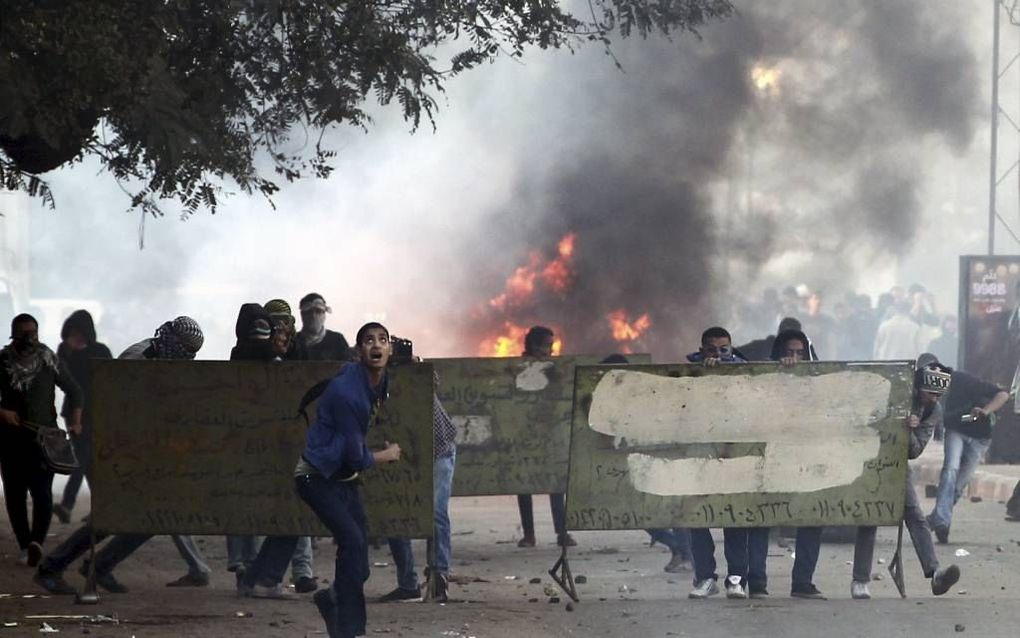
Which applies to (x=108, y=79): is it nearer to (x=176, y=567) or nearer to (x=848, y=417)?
(x=176, y=567)

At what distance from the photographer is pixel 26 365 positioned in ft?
35.2

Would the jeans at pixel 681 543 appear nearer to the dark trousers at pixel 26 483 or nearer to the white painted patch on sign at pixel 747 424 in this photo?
the white painted patch on sign at pixel 747 424

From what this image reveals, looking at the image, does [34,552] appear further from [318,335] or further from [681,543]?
[681,543]

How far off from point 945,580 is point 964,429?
3.73 meters

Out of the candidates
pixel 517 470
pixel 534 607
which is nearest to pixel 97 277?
pixel 517 470

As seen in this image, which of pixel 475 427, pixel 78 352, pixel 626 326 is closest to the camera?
pixel 475 427


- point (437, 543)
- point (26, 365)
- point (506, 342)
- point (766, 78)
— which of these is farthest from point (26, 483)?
point (766, 78)

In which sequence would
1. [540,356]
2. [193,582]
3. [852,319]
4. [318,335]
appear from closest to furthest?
[193,582]
[318,335]
[540,356]
[852,319]

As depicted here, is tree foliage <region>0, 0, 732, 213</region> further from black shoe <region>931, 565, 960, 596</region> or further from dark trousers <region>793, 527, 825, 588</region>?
black shoe <region>931, 565, 960, 596</region>

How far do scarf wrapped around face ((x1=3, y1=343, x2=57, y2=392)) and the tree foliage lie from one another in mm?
1171

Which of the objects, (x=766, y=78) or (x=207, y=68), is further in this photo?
(x=766, y=78)

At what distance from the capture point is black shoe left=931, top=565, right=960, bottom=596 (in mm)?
9656

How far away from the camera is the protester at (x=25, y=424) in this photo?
10641 mm

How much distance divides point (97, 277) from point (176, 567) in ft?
121
